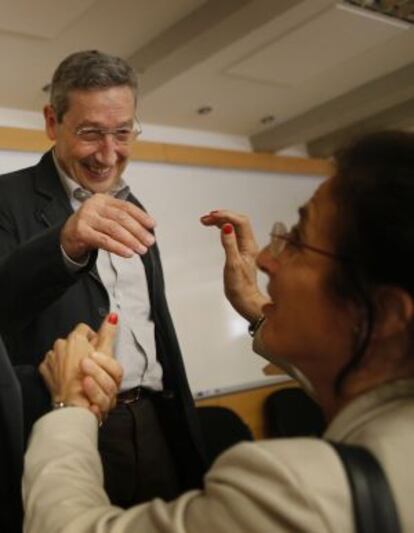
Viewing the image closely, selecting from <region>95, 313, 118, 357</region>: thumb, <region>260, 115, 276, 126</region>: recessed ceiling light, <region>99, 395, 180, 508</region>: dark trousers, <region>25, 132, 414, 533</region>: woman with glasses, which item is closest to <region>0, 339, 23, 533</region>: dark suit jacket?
<region>25, 132, 414, 533</region>: woman with glasses

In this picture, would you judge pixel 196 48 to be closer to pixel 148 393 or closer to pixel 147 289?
pixel 147 289

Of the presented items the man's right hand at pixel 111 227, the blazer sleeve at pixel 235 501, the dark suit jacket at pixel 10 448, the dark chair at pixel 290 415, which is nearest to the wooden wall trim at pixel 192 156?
the dark chair at pixel 290 415

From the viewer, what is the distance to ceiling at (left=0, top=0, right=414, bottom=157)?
90.4 inches

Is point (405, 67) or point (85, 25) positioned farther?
point (405, 67)

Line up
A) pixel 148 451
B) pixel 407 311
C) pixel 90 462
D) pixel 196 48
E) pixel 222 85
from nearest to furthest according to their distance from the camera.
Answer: pixel 407 311
pixel 90 462
pixel 148 451
pixel 196 48
pixel 222 85

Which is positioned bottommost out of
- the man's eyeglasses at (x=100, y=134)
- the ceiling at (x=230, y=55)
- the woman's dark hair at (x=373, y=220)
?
the woman's dark hair at (x=373, y=220)

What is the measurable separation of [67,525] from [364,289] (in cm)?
47

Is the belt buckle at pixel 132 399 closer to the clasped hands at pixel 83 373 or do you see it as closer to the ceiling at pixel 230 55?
the clasped hands at pixel 83 373

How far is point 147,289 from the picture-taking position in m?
1.56

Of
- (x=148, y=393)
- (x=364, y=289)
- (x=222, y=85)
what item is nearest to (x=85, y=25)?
(x=222, y=85)

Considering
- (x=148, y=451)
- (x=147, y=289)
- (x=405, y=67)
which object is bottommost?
(x=148, y=451)

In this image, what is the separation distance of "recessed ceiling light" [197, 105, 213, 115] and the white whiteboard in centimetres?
35

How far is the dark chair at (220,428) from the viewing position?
2.99 metres

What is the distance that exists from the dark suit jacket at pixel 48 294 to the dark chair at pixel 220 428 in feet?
4.89
